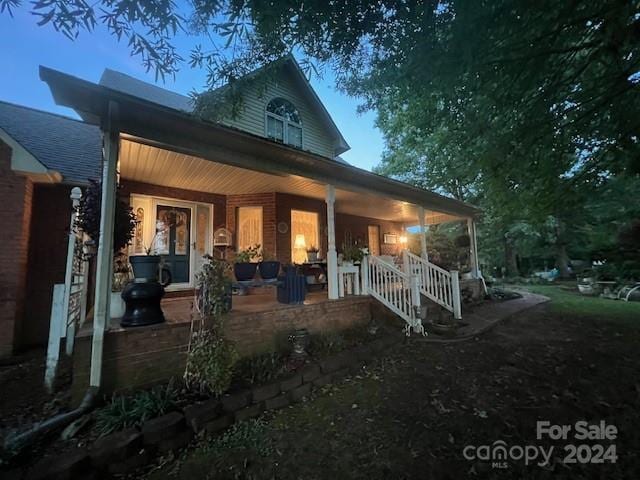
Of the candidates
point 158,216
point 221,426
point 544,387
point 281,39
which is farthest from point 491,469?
point 158,216

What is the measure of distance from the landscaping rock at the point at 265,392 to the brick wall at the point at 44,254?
208 inches

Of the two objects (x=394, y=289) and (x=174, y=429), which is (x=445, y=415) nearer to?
(x=174, y=429)

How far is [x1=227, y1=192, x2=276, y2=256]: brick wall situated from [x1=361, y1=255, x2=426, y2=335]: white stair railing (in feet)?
8.14

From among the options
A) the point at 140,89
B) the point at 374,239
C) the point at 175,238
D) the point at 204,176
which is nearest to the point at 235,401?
the point at 204,176

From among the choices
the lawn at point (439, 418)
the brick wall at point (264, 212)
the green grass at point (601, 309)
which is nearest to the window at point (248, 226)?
the brick wall at point (264, 212)

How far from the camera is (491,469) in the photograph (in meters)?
2.21

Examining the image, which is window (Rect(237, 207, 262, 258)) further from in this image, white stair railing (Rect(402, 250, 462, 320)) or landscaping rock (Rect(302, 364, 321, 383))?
landscaping rock (Rect(302, 364, 321, 383))

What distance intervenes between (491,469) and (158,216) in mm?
6775

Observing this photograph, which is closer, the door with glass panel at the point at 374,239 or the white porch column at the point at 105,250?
the white porch column at the point at 105,250

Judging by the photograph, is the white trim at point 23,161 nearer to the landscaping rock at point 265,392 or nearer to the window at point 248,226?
the window at point 248,226

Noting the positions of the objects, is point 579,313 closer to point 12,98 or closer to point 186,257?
point 186,257

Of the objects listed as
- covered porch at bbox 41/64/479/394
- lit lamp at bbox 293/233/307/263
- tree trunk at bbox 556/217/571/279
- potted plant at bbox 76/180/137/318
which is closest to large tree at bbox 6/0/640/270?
covered porch at bbox 41/64/479/394

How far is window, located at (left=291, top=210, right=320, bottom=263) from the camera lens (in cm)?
768

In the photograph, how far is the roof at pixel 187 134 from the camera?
296 cm
